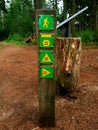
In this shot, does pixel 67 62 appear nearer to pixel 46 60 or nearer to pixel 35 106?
pixel 35 106

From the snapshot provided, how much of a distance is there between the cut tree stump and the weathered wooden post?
1.10m

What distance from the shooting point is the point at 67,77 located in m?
4.66

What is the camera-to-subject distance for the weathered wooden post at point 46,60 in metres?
3.26

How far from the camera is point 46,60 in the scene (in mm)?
3434

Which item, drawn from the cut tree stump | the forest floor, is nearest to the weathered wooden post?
the forest floor

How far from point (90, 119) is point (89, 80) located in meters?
1.97

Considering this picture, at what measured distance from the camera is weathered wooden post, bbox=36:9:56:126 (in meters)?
3.26

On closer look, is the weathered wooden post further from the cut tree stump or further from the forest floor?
the cut tree stump

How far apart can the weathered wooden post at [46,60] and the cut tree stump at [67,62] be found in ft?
3.60

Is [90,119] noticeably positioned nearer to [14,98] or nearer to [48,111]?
[48,111]

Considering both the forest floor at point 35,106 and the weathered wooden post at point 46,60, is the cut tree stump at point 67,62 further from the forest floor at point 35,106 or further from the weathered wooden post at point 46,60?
the weathered wooden post at point 46,60

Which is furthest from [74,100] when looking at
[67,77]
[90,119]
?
[90,119]

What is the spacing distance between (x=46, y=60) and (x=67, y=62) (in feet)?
4.02

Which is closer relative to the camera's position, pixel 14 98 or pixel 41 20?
pixel 41 20
